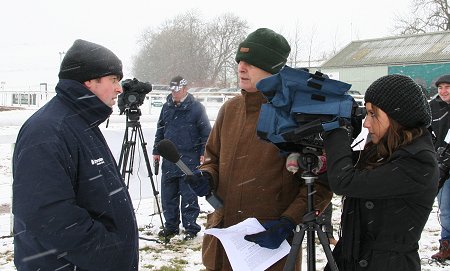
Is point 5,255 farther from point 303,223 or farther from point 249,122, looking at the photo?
point 303,223

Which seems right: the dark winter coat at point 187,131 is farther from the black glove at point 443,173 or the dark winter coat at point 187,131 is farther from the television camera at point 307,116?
the television camera at point 307,116

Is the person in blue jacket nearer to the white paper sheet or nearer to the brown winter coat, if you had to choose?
the brown winter coat

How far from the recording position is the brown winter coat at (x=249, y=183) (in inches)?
84.5

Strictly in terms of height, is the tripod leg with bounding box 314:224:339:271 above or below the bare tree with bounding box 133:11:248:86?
below

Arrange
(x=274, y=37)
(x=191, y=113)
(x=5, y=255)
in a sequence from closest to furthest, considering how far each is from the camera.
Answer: (x=274, y=37) → (x=5, y=255) → (x=191, y=113)

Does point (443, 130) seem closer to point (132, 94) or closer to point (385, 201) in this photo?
point (132, 94)

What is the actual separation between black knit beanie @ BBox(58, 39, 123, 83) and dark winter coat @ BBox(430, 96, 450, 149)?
369 centimetres

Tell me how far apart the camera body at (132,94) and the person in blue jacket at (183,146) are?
15.9 inches

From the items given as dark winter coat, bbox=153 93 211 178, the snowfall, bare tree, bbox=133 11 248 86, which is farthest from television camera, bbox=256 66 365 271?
bare tree, bbox=133 11 248 86

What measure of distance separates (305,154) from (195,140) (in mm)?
3569

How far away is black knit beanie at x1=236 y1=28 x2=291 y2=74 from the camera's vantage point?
225 cm

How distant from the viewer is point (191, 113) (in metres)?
5.29

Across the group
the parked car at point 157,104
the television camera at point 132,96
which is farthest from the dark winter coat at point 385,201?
the parked car at point 157,104

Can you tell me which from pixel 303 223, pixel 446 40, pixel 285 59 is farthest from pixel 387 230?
pixel 446 40
